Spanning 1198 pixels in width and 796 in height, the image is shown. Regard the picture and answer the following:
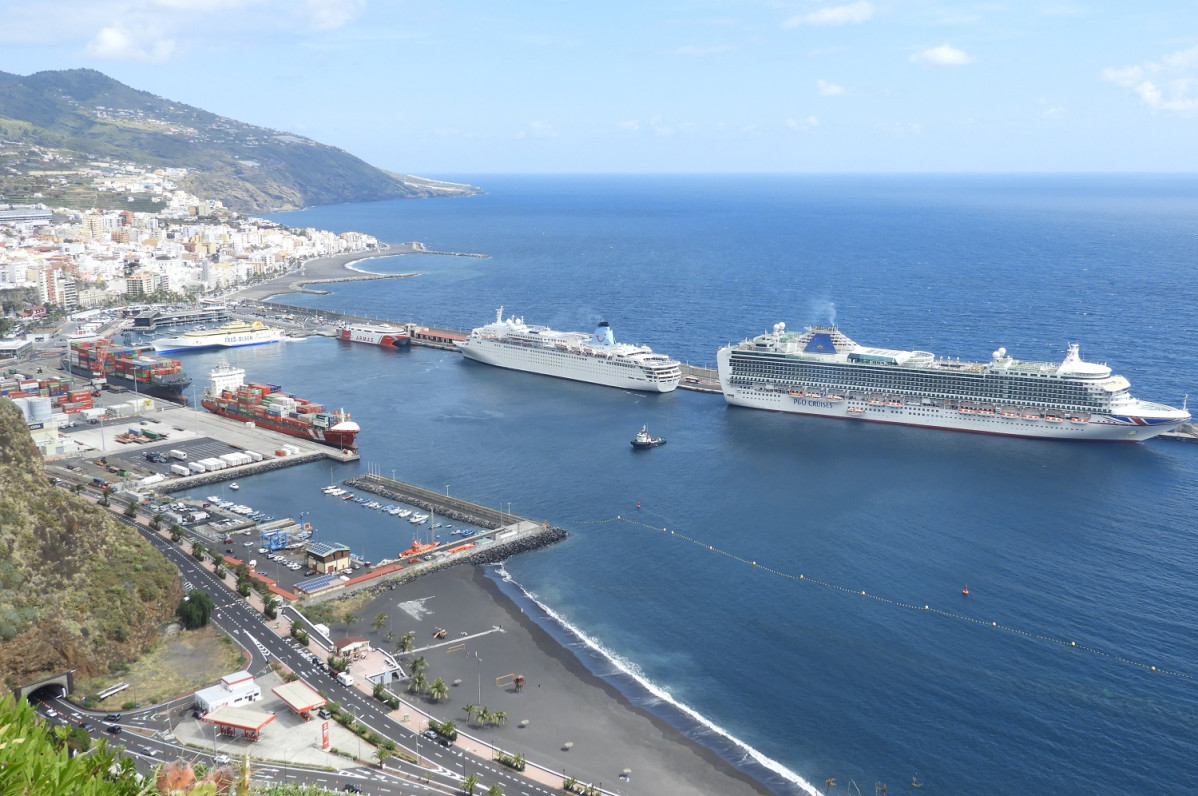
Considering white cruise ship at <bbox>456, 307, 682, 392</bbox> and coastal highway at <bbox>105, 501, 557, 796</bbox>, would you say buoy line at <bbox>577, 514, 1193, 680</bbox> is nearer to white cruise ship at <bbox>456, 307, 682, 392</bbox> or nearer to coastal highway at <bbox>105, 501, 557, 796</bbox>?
coastal highway at <bbox>105, 501, 557, 796</bbox>

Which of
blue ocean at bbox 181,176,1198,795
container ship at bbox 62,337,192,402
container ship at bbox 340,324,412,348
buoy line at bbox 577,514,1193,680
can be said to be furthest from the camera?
container ship at bbox 340,324,412,348

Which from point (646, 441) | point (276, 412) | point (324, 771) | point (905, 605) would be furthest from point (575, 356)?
point (324, 771)

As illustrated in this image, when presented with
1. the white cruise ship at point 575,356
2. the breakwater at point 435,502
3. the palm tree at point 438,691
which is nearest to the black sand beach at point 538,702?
the palm tree at point 438,691

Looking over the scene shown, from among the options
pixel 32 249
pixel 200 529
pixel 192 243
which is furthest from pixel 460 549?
pixel 192 243

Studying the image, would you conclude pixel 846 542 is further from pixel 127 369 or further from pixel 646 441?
pixel 127 369

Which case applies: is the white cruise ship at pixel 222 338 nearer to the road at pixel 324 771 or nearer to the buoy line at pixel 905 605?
the buoy line at pixel 905 605

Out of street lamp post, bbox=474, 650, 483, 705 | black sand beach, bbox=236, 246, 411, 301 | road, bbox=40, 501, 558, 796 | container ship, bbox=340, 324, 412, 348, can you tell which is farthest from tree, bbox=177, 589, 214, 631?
black sand beach, bbox=236, 246, 411, 301

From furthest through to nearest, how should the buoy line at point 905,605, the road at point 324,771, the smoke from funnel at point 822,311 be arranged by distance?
1. the smoke from funnel at point 822,311
2. the buoy line at point 905,605
3. the road at point 324,771
